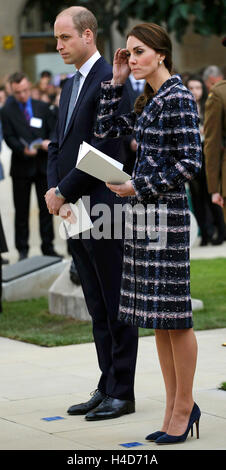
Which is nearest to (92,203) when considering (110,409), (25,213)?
(110,409)

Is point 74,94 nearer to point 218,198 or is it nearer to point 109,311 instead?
point 109,311

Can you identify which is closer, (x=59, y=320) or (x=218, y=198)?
(x=218, y=198)

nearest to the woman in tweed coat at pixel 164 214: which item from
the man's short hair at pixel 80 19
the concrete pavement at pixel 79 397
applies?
the concrete pavement at pixel 79 397

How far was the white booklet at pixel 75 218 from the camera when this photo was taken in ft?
17.0

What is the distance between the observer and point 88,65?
536 cm

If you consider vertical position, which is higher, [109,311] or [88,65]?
[88,65]

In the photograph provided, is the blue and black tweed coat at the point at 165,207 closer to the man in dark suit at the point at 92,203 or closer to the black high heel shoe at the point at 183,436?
the black high heel shoe at the point at 183,436

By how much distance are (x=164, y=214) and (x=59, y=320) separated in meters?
4.10

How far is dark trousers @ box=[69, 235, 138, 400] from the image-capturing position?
210 inches

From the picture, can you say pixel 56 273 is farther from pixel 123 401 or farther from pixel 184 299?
pixel 184 299

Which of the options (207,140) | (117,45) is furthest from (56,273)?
(117,45)

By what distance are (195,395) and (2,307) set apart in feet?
13.0
